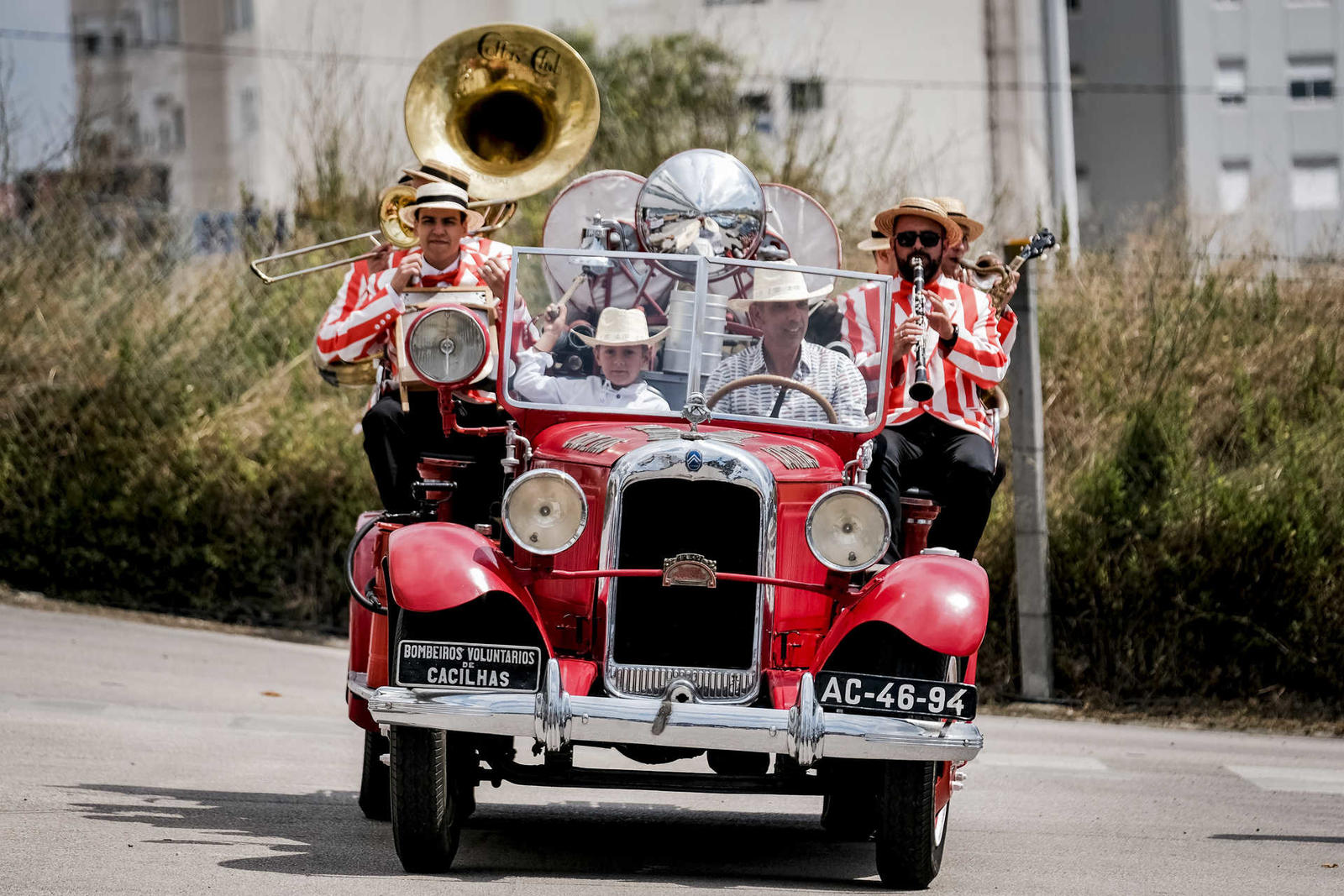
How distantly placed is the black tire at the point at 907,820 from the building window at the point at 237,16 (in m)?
48.1

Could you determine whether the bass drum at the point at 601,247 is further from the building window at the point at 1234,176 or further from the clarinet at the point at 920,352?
the building window at the point at 1234,176

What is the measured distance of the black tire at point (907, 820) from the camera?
20.3ft

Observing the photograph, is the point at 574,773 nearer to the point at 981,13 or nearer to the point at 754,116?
the point at 754,116

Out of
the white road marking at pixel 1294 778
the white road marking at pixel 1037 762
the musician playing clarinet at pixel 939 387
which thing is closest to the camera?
the musician playing clarinet at pixel 939 387

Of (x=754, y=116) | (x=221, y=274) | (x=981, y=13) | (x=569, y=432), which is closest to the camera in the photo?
(x=569, y=432)

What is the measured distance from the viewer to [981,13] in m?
43.8

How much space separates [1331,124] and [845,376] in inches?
2125

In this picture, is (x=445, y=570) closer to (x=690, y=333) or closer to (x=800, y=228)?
(x=690, y=333)

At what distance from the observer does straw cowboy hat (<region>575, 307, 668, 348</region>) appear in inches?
278

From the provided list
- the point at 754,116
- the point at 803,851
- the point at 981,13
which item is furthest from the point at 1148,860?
the point at 981,13

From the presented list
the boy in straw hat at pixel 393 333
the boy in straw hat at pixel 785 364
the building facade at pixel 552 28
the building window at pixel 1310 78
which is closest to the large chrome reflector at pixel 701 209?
the boy in straw hat at pixel 393 333

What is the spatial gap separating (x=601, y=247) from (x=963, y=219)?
1557 millimetres

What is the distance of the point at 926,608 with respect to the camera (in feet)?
20.4

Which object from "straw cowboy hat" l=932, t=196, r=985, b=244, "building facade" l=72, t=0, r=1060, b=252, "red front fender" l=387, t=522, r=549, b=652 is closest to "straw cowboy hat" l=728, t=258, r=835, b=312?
"straw cowboy hat" l=932, t=196, r=985, b=244
